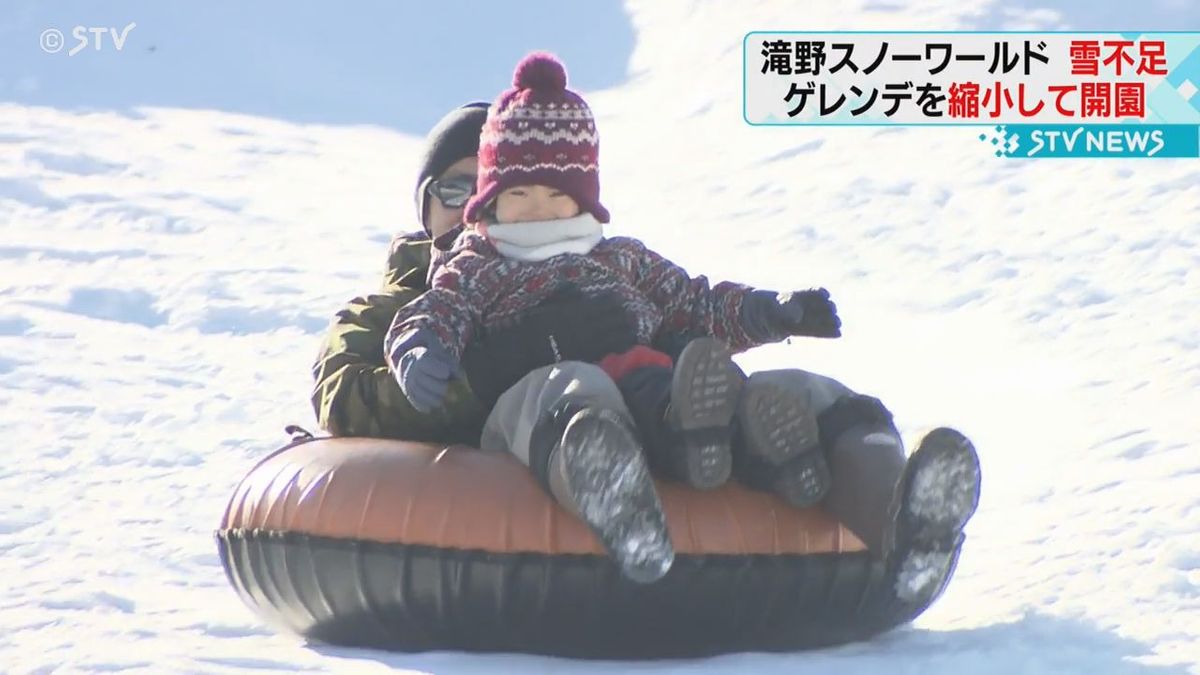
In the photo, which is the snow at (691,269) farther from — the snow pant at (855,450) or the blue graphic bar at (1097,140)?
the snow pant at (855,450)

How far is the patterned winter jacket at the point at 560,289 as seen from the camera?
3516mm

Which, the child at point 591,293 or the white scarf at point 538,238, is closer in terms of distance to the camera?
the child at point 591,293

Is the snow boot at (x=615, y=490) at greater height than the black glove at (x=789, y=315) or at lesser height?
lesser

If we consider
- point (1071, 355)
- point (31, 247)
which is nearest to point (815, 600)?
point (1071, 355)

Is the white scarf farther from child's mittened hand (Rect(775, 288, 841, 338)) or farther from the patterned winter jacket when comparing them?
child's mittened hand (Rect(775, 288, 841, 338))

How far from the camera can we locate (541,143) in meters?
3.65

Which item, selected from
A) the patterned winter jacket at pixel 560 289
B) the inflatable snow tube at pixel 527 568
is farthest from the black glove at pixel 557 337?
Result: the inflatable snow tube at pixel 527 568

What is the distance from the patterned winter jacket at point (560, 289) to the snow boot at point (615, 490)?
1.47 feet

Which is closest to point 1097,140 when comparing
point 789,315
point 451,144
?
point 451,144

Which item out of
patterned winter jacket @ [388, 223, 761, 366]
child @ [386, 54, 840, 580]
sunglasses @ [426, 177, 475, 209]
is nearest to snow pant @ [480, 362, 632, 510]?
child @ [386, 54, 840, 580]

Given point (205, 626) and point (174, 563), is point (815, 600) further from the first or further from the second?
point (174, 563)

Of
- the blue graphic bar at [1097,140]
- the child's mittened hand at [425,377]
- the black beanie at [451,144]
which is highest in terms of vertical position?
the blue graphic bar at [1097,140]

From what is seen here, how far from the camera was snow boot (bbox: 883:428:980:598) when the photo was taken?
3.21 meters
